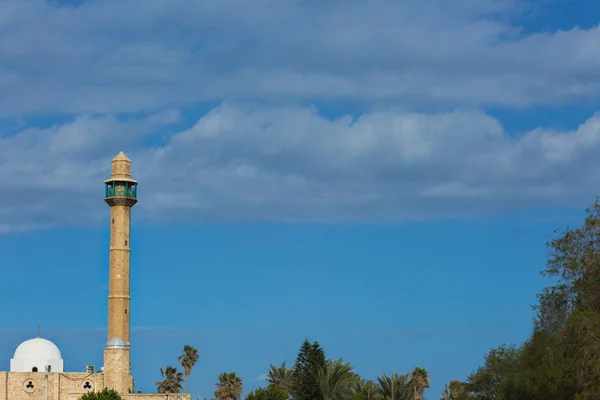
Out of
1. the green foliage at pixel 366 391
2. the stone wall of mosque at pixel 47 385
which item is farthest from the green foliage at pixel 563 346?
the stone wall of mosque at pixel 47 385

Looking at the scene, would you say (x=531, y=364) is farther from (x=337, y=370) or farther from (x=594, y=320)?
(x=337, y=370)

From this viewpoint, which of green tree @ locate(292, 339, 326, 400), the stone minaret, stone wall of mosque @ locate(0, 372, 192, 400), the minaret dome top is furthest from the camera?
the minaret dome top

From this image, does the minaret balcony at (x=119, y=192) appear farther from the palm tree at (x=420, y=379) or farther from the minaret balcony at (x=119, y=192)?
the palm tree at (x=420, y=379)

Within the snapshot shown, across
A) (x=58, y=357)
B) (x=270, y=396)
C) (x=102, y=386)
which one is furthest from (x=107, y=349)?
(x=270, y=396)

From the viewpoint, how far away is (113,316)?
265ft

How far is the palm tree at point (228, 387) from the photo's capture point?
81062 mm

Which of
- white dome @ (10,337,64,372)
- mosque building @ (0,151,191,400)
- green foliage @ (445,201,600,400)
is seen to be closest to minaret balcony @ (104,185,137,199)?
mosque building @ (0,151,191,400)

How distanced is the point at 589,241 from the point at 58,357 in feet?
188

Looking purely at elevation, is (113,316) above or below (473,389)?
above

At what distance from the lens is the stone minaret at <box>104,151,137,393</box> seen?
77938 millimetres

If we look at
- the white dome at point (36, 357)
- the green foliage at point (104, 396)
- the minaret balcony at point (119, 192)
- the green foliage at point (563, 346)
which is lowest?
the green foliage at point (563, 346)

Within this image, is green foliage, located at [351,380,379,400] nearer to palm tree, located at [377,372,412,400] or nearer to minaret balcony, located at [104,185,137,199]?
palm tree, located at [377,372,412,400]

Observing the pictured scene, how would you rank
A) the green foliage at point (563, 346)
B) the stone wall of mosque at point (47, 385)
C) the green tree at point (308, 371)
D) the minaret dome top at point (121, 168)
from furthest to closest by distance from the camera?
the minaret dome top at point (121, 168) → the stone wall of mosque at point (47, 385) → the green tree at point (308, 371) → the green foliage at point (563, 346)

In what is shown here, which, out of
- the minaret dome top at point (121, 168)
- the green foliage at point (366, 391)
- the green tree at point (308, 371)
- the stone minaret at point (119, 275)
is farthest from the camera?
the minaret dome top at point (121, 168)
